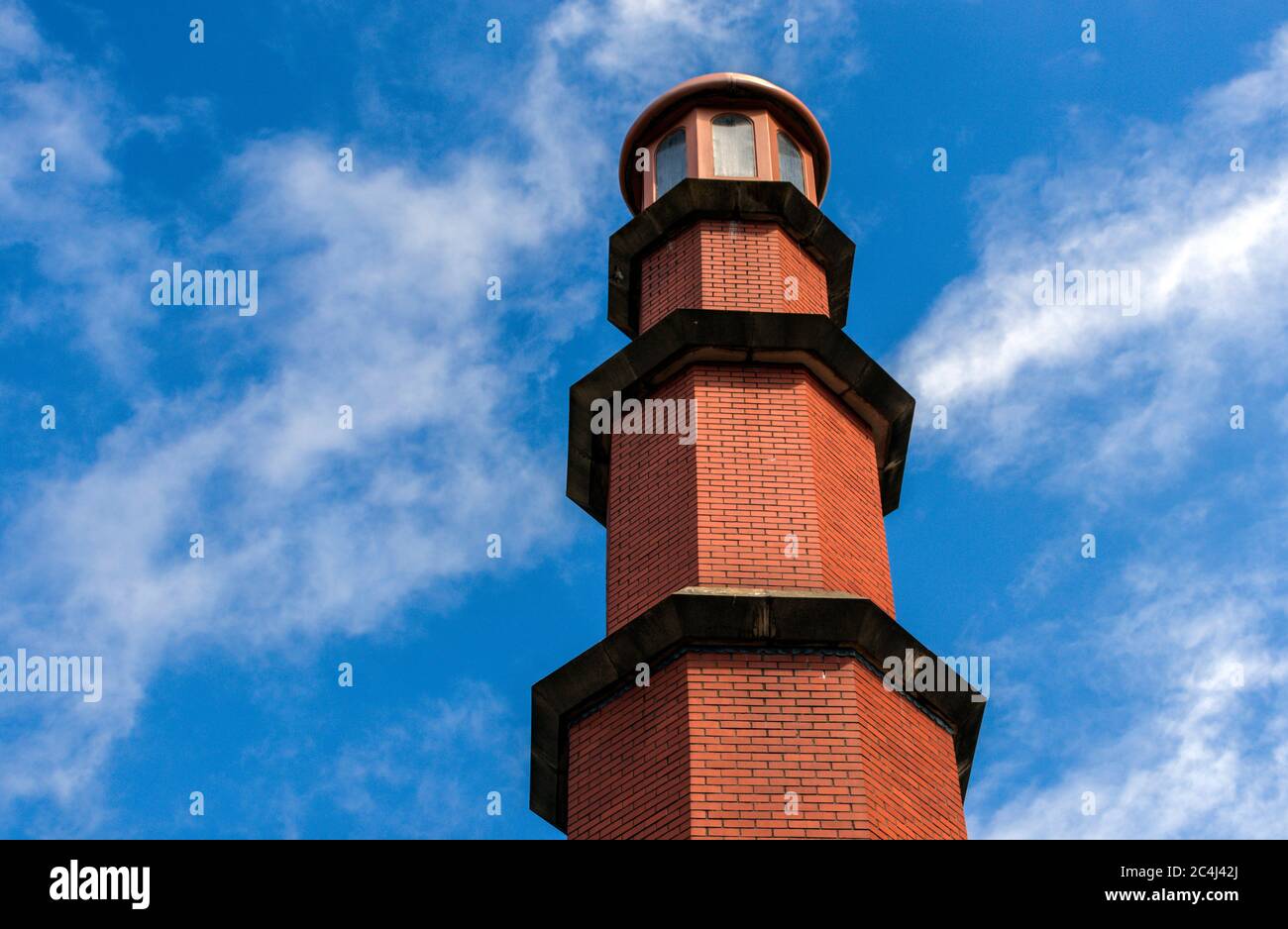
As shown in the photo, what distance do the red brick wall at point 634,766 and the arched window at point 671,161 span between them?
6.30 m

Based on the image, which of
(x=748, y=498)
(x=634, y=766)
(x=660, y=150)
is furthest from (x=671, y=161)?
(x=634, y=766)

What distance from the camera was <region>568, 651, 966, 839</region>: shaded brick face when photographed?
10.1 m

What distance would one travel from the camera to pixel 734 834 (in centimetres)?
991

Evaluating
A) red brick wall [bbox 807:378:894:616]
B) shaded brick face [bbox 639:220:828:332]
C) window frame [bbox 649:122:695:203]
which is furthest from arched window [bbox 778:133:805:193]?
red brick wall [bbox 807:378:894:616]

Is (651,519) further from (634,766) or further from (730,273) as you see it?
(730,273)

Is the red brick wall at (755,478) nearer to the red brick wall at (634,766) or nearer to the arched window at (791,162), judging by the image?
the red brick wall at (634,766)

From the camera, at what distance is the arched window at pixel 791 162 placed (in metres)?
16.1

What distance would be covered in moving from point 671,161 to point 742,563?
Result: 5807 millimetres

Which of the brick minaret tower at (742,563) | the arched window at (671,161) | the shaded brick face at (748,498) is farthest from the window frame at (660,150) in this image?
the shaded brick face at (748,498)

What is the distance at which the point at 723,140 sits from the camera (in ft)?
52.6
